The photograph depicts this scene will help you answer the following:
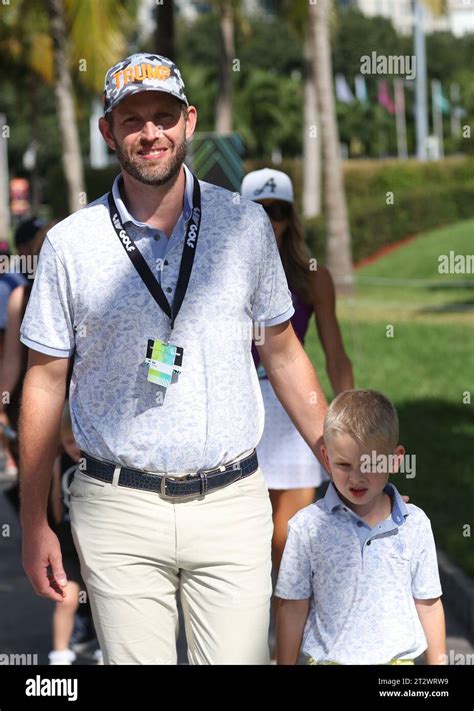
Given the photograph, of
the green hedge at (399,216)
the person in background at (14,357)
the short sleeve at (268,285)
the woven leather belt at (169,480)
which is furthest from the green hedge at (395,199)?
the woven leather belt at (169,480)

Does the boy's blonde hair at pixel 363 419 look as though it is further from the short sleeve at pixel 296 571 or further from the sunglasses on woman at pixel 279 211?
the sunglasses on woman at pixel 279 211

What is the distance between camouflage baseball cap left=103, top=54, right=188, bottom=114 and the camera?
3.44 metres

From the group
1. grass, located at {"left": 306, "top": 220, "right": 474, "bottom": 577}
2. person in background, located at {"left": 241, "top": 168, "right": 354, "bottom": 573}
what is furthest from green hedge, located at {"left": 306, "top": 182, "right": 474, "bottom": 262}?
person in background, located at {"left": 241, "top": 168, "right": 354, "bottom": 573}

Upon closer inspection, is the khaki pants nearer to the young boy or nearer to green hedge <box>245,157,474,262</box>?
the young boy

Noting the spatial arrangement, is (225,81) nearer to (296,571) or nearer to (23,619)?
(23,619)

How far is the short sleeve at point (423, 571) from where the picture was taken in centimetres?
358

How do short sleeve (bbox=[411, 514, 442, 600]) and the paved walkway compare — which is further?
the paved walkway

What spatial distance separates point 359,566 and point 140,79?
141 cm

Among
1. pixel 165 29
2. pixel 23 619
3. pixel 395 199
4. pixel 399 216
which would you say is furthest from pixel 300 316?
pixel 395 199

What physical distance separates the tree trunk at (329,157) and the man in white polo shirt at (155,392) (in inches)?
704

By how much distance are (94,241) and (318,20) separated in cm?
1952

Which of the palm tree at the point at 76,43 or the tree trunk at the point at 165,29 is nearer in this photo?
the tree trunk at the point at 165,29

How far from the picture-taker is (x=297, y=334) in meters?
5.25
